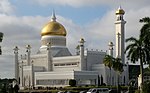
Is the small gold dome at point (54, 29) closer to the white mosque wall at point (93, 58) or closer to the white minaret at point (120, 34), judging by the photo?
the white mosque wall at point (93, 58)

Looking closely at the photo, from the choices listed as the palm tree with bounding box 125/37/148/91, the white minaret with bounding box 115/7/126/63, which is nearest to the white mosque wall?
the white minaret with bounding box 115/7/126/63

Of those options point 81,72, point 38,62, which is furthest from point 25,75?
point 81,72

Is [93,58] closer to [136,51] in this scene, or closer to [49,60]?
[49,60]

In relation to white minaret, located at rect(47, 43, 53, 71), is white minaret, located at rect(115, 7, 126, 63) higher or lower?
higher

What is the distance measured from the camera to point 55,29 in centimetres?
11781

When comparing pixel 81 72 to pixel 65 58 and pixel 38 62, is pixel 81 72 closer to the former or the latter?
pixel 65 58

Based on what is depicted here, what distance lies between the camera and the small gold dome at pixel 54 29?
117m

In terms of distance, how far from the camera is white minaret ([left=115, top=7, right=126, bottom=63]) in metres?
109

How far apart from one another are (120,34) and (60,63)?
18.5 metres

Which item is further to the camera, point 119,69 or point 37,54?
point 37,54

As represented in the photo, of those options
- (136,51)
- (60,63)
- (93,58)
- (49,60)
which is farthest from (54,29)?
(136,51)

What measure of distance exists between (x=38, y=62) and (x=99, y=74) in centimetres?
2222

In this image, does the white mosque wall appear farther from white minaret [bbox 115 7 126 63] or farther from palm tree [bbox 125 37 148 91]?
palm tree [bbox 125 37 148 91]

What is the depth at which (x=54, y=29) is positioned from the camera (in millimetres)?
117688
